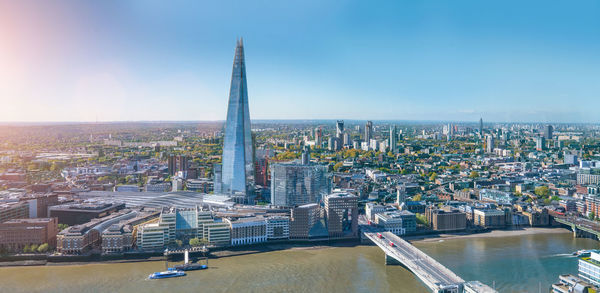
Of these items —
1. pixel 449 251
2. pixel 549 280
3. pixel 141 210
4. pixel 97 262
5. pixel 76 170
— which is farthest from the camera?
pixel 76 170

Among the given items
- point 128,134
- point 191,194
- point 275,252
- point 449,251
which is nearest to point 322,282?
point 275,252

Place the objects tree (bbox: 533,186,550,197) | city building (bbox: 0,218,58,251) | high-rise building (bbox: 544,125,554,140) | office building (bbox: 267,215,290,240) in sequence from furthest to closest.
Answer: high-rise building (bbox: 544,125,554,140) → tree (bbox: 533,186,550,197) → office building (bbox: 267,215,290,240) → city building (bbox: 0,218,58,251)

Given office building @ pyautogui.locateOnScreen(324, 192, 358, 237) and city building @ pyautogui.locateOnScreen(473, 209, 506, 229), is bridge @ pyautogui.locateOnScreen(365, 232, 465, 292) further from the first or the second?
city building @ pyautogui.locateOnScreen(473, 209, 506, 229)

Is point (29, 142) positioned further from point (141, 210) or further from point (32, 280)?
point (32, 280)

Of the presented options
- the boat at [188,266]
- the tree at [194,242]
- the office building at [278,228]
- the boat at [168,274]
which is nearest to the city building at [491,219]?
the office building at [278,228]

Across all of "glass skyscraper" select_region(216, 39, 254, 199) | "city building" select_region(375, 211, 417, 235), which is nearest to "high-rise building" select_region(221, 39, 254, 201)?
"glass skyscraper" select_region(216, 39, 254, 199)

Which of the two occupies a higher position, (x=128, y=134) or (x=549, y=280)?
(x=128, y=134)

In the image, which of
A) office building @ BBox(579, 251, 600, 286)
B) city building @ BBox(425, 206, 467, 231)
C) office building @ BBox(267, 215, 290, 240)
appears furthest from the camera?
city building @ BBox(425, 206, 467, 231)
